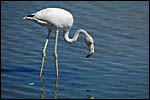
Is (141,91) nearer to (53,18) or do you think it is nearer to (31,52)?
(53,18)

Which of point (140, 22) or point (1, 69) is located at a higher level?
point (140, 22)

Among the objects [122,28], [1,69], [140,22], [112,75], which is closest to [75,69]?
[112,75]

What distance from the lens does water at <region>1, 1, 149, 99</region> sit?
831 cm

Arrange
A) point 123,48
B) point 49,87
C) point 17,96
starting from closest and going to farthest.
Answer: point 17,96
point 49,87
point 123,48

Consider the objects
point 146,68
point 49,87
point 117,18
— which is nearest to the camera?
point 49,87

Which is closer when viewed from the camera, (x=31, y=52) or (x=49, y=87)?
(x=49, y=87)

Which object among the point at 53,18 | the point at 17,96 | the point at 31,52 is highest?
the point at 53,18

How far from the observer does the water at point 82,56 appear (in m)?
8.31

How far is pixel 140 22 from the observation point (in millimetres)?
12984

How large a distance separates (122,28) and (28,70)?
13.6 feet

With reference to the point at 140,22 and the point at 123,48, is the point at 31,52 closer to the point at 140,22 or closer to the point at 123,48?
the point at 123,48

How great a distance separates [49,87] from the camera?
331 inches

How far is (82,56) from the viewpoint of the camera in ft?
33.4

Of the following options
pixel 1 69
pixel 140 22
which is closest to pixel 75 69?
pixel 1 69
